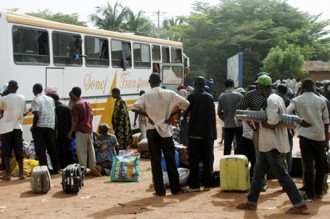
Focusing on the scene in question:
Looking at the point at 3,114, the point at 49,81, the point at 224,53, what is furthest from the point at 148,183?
the point at 224,53

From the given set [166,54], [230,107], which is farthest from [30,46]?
[166,54]

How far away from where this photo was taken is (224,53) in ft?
149

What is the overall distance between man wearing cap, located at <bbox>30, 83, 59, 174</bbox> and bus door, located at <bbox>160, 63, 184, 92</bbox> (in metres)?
7.90

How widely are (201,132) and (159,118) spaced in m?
0.74

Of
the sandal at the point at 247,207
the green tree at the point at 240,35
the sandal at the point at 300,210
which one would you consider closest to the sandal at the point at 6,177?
the sandal at the point at 247,207

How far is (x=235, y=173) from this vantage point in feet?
28.2

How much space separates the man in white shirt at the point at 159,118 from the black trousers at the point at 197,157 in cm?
41

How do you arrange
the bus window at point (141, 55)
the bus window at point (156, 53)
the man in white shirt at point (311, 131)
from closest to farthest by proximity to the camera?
the man in white shirt at point (311, 131) < the bus window at point (141, 55) < the bus window at point (156, 53)

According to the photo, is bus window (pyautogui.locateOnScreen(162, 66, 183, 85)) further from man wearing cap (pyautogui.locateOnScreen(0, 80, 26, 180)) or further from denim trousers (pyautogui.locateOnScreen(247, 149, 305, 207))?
denim trousers (pyautogui.locateOnScreen(247, 149, 305, 207))

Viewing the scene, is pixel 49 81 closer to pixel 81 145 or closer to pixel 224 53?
pixel 81 145

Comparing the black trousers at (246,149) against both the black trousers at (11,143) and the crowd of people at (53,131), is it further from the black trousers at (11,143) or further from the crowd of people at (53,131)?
the black trousers at (11,143)

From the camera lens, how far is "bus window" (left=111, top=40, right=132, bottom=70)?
16.4m

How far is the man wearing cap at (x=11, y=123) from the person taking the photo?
1007cm

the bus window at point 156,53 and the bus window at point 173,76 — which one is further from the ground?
the bus window at point 156,53
